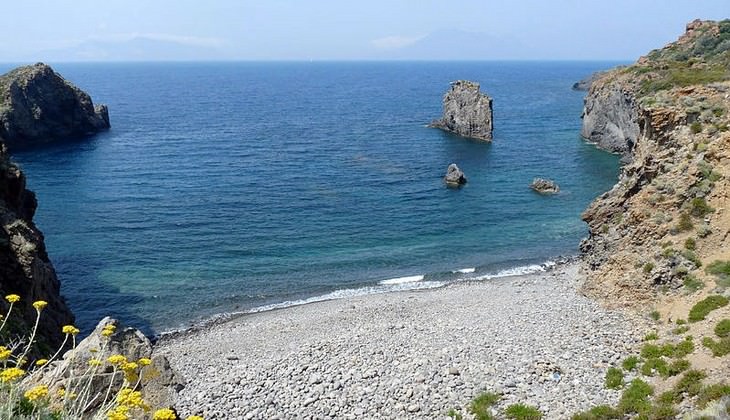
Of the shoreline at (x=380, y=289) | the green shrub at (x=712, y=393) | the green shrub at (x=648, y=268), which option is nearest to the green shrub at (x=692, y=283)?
the green shrub at (x=648, y=268)

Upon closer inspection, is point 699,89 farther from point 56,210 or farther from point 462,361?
point 56,210

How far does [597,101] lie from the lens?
105 meters

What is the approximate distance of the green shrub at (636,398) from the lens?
69.7 feet

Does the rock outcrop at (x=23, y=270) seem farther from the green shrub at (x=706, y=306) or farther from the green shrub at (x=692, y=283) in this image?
the green shrub at (x=692, y=283)

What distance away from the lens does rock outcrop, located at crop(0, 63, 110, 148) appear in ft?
356

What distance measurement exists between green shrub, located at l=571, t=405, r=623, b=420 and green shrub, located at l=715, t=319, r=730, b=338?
660 centimetres

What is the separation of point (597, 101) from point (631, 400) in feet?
308

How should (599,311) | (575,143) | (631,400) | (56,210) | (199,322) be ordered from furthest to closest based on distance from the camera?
(575,143)
(56,210)
(199,322)
(599,311)
(631,400)

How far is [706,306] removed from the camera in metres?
27.6

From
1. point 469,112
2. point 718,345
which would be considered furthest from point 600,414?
point 469,112

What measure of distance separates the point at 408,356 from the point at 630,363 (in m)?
10.7

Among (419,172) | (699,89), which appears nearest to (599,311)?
(699,89)

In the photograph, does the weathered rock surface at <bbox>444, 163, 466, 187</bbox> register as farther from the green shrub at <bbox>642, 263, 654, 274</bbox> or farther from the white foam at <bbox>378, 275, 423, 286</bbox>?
the green shrub at <bbox>642, 263, 654, 274</bbox>

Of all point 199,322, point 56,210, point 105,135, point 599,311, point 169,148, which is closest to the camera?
point 599,311
